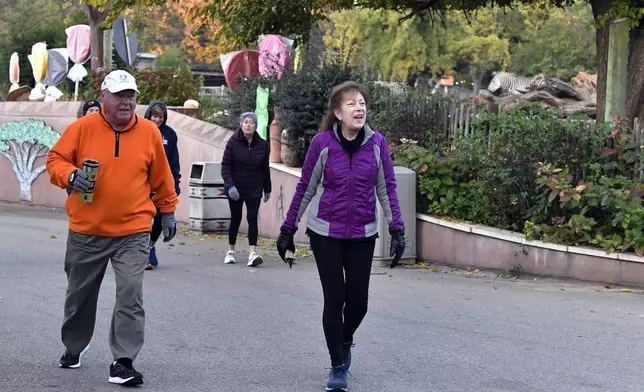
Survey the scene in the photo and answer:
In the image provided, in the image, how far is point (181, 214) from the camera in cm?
1777

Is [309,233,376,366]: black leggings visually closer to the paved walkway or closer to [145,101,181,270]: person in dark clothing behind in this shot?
the paved walkway

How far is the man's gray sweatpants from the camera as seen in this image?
6348mm

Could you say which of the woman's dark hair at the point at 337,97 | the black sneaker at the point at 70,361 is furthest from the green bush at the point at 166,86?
the woman's dark hair at the point at 337,97

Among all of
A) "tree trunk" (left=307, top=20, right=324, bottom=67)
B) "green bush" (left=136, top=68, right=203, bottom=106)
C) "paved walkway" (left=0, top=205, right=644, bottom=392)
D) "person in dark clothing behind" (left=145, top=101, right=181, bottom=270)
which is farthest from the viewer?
"green bush" (left=136, top=68, right=203, bottom=106)

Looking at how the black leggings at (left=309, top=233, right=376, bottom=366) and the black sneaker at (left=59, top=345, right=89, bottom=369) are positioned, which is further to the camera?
the black sneaker at (left=59, top=345, right=89, bottom=369)

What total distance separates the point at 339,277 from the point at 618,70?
812cm

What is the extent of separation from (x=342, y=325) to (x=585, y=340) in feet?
8.41

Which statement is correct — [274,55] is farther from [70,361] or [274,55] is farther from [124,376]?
[124,376]

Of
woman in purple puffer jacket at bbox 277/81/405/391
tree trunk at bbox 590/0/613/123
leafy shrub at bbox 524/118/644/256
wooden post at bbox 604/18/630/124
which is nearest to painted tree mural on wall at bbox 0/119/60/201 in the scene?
tree trunk at bbox 590/0/613/123

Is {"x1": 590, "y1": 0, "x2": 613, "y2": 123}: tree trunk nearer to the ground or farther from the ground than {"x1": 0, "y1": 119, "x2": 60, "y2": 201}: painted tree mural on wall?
farther from the ground

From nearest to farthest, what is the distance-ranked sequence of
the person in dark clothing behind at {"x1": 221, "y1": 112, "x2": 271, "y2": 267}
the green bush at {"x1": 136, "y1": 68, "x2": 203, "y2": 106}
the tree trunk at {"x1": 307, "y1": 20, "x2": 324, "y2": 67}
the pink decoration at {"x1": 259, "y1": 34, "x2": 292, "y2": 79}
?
the person in dark clothing behind at {"x1": 221, "y1": 112, "x2": 271, "y2": 267}, the tree trunk at {"x1": 307, "y1": 20, "x2": 324, "y2": 67}, the pink decoration at {"x1": 259, "y1": 34, "x2": 292, "y2": 79}, the green bush at {"x1": 136, "y1": 68, "x2": 203, "y2": 106}

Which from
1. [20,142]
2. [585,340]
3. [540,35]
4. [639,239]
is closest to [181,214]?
[20,142]

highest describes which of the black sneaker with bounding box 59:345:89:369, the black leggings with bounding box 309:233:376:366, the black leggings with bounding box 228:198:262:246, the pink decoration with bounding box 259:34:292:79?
the pink decoration with bounding box 259:34:292:79

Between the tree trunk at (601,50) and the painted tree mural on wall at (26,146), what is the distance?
10979 mm
